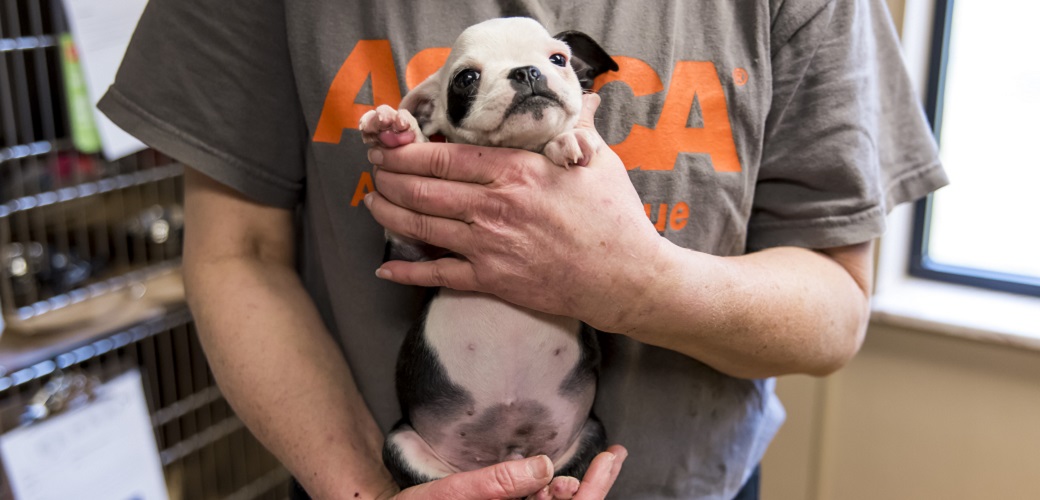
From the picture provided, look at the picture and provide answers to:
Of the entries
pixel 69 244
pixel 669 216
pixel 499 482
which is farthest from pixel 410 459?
pixel 69 244

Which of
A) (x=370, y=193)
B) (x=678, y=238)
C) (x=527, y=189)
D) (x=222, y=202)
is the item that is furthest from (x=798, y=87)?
(x=222, y=202)

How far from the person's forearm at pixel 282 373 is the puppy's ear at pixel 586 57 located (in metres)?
0.41

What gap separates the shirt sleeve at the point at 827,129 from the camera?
2.83ft

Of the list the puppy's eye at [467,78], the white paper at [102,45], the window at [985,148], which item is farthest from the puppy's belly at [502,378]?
the window at [985,148]

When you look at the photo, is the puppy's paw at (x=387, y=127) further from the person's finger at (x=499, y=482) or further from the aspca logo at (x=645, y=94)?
the person's finger at (x=499, y=482)

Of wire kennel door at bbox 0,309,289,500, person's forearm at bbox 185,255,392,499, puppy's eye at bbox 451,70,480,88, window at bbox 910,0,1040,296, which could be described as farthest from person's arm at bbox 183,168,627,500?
window at bbox 910,0,1040,296

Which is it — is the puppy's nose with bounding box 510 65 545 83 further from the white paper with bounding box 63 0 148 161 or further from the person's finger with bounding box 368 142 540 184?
the white paper with bounding box 63 0 148 161

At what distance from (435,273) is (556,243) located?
121 mm

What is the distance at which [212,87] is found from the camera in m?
0.89

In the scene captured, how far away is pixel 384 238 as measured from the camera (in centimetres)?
90

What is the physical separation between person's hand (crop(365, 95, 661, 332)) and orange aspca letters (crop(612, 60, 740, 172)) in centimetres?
7

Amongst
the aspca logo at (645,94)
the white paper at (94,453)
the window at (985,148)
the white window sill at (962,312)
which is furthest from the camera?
the window at (985,148)

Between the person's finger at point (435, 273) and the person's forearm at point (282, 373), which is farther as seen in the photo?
the person's forearm at point (282, 373)

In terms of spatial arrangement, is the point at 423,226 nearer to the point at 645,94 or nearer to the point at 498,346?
the point at 498,346
